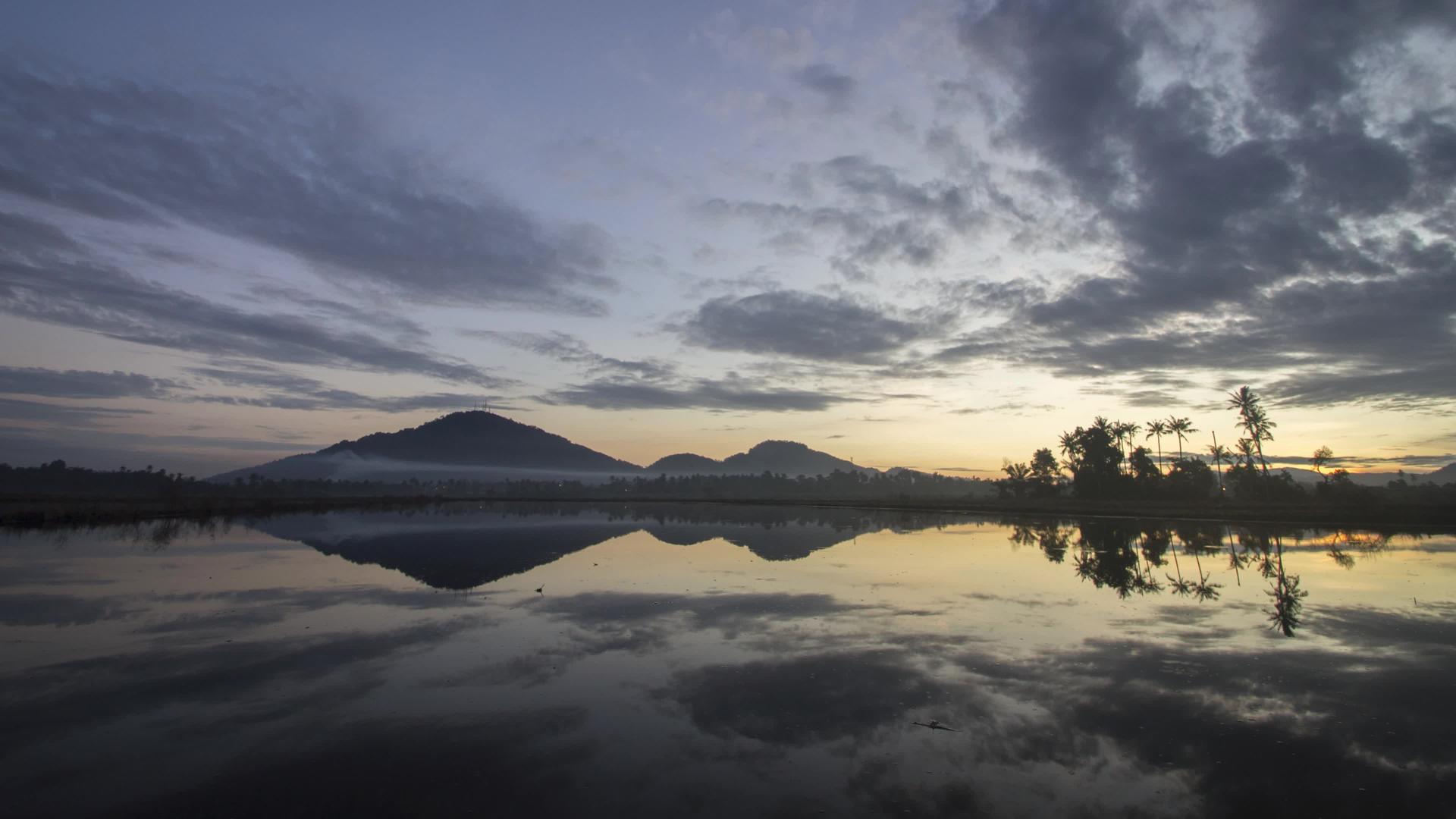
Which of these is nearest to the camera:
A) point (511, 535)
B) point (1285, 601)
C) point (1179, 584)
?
point (1285, 601)

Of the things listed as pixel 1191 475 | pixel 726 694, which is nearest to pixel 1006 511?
pixel 1191 475

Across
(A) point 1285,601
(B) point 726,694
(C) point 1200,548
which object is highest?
(C) point 1200,548

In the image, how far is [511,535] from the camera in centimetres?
4972

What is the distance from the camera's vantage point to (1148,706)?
11.1 m

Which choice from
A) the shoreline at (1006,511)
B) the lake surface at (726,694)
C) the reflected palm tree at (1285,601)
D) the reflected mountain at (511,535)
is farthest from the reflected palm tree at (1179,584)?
the shoreline at (1006,511)

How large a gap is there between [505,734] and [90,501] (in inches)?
4172

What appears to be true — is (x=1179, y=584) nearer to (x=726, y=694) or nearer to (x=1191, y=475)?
(x=726, y=694)

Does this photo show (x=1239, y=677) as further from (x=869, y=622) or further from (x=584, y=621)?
(x=584, y=621)

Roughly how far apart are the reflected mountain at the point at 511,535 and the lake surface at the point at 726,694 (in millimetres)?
4481

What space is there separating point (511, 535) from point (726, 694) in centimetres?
4160

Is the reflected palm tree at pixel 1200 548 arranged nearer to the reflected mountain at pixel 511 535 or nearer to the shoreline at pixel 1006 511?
the shoreline at pixel 1006 511

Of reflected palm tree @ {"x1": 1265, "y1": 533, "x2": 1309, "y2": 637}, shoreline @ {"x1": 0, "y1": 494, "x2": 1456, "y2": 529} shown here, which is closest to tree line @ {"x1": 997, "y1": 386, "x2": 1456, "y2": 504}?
shoreline @ {"x1": 0, "y1": 494, "x2": 1456, "y2": 529}

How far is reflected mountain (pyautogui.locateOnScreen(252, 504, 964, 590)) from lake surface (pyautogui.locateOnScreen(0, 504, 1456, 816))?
14.7 ft

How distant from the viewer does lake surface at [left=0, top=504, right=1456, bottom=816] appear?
798 cm
